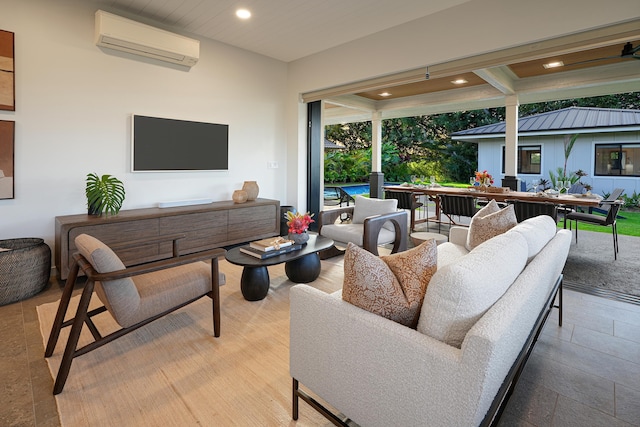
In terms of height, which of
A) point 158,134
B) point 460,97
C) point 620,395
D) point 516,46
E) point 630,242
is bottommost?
point 620,395

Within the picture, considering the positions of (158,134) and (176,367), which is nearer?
(176,367)

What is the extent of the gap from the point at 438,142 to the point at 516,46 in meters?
12.5

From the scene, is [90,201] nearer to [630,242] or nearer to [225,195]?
[225,195]

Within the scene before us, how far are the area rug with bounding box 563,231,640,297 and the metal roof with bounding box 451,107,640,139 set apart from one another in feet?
15.3

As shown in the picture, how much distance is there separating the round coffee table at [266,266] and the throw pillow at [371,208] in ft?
3.65

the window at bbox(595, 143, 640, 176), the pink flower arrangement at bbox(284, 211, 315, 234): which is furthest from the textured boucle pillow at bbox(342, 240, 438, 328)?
the window at bbox(595, 143, 640, 176)

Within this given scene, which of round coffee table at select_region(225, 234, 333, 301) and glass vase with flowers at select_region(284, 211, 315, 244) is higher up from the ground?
glass vase with flowers at select_region(284, 211, 315, 244)

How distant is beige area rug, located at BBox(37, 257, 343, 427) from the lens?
1.70 metres

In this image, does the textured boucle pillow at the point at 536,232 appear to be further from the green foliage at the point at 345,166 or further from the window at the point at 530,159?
the green foliage at the point at 345,166

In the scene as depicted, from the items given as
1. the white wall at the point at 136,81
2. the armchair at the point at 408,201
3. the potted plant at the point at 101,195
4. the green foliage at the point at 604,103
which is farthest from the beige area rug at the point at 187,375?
the green foliage at the point at 604,103

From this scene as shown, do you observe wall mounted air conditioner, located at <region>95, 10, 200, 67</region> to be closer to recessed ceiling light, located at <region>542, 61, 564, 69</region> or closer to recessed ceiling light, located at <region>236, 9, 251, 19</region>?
recessed ceiling light, located at <region>236, 9, 251, 19</region>

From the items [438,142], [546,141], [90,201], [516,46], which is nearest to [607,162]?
[546,141]

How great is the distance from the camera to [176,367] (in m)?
2.11

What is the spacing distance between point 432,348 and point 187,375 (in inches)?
60.4
